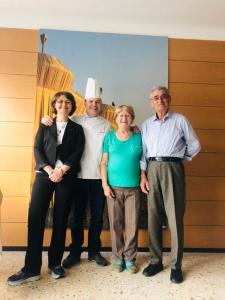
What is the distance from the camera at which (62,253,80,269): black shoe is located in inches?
79.4

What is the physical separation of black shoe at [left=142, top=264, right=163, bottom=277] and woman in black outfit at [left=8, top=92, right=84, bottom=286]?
0.65 metres

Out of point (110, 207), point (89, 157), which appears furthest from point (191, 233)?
point (89, 157)

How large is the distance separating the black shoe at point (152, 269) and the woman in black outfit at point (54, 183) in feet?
2.13

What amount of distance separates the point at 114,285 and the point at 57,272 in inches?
17.1

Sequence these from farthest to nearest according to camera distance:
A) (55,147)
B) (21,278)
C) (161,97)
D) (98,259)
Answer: (98,259), (161,97), (55,147), (21,278)

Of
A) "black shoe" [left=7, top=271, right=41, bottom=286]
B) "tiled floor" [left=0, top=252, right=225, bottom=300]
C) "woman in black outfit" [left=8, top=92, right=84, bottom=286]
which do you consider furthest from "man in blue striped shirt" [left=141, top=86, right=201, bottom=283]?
"black shoe" [left=7, top=271, right=41, bottom=286]

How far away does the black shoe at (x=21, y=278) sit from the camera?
5.69 ft

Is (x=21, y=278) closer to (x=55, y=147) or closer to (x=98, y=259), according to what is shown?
(x=98, y=259)

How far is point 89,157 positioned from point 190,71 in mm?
1399

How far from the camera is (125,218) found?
79.1 inches

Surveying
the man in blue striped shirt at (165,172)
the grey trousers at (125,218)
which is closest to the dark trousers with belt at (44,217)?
the grey trousers at (125,218)

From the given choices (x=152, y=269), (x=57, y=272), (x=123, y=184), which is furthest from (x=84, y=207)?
(x=152, y=269)

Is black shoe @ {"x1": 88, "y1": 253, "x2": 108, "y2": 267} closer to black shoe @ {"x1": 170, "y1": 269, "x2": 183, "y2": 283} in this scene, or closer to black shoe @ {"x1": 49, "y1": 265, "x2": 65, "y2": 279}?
black shoe @ {"x1": 49, "y1": 265, "x2": 65, "y2": 279}

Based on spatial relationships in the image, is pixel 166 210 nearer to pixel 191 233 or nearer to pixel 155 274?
pixel 155 274
